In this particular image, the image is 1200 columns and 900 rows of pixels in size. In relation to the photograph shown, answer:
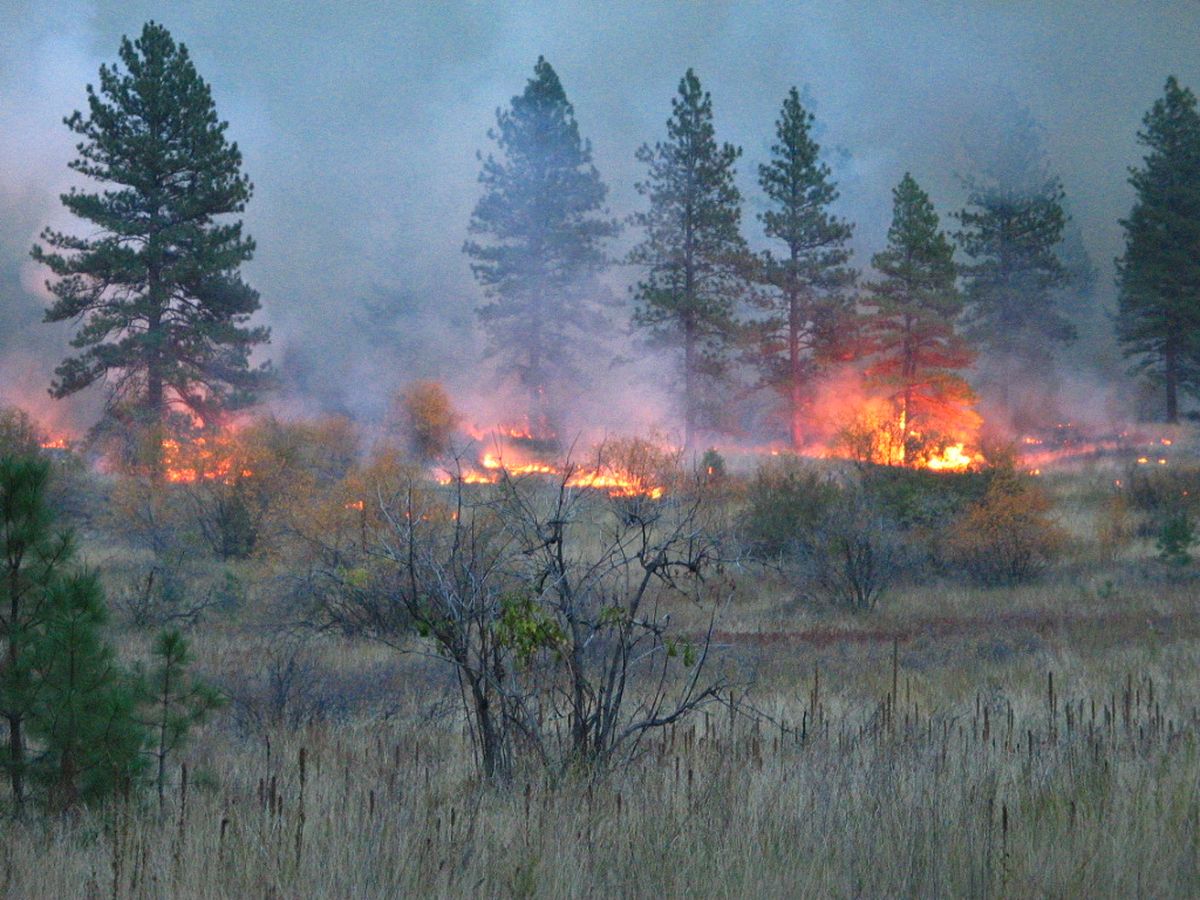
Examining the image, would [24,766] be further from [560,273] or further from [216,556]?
[560,273]

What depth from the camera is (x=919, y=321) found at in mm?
44156

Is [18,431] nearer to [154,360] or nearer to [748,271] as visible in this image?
[154,360]

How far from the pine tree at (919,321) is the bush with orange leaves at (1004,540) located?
23.1 metres

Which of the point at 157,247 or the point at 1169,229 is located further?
the point at 1169,229

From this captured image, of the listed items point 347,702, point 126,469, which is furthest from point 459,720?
point 126,469

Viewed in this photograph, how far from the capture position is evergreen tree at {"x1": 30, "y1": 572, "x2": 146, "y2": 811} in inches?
197

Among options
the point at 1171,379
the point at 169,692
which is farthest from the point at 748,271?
the point at 169,692

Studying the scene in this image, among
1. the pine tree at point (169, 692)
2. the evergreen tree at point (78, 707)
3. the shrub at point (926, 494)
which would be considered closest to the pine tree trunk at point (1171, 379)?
the shrub at point (926, 494)

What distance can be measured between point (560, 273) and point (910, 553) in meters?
26.7

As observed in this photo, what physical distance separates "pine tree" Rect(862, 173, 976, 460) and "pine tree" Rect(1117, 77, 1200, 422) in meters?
7.43

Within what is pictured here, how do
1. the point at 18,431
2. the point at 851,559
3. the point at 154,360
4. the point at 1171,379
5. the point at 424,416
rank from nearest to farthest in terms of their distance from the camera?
the point at 851,559
the point at 18,431
the point at 154,360
the point at 424,416
the point at 1171,379

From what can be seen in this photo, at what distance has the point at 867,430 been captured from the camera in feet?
92.2

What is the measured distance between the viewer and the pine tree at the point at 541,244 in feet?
143

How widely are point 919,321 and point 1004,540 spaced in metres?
26.0
